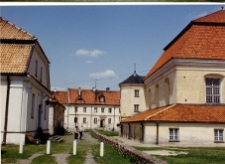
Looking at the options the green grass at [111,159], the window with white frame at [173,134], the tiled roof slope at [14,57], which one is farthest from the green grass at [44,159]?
the window with white frame at [173,134]

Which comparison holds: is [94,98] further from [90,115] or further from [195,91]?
[195,91]

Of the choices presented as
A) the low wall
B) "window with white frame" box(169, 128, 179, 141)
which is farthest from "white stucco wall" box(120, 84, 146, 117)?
the low wall

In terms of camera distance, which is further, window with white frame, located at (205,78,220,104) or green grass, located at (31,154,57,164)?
window with white frame, located at (205,78,220,104)

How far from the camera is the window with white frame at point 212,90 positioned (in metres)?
16.1

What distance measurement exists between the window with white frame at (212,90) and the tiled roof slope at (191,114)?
522 millimetres

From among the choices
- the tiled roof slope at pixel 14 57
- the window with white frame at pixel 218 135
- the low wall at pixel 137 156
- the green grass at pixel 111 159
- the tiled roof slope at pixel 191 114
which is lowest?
the green grass at pixel 111 159

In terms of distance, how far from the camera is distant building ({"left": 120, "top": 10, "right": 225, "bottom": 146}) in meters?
14.9

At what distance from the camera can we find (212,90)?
16.1 m

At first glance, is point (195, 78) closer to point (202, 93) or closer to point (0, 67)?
point (202, 93)

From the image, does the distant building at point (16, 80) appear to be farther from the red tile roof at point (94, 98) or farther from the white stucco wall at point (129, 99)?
the red tile roof at point (94, 98)

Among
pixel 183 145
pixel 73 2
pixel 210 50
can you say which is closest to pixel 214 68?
pixel 210 50

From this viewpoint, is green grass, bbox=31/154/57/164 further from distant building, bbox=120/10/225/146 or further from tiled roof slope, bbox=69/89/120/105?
tiled roof slope, bbox=69/89/120/105

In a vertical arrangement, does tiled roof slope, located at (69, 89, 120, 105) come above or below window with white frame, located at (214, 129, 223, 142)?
above

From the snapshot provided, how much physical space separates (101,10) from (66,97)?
3009 centimetres
